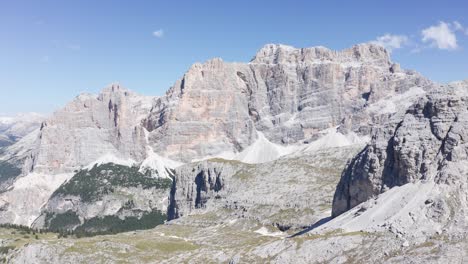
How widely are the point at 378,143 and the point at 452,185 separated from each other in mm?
26556

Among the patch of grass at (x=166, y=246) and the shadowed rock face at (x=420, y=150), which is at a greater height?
the shadowed rock face at (x=420, y=150)

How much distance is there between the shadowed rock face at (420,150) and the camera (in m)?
95.2

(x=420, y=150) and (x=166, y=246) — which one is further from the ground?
(x=420, y=150)

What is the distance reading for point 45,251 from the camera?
6954 inches

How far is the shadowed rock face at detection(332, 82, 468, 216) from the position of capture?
313 ft

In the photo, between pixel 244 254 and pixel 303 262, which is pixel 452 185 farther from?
pixel 244 254

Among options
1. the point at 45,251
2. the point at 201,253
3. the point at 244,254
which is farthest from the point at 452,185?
the point at 45,251

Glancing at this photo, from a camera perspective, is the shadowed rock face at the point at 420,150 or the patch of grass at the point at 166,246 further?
the patch of grass at the point at 166,246

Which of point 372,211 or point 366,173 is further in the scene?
point 366,173

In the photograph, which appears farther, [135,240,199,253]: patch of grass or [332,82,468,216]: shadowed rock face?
[135,240,199,253]: patch of grass

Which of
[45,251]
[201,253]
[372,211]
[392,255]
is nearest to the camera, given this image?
[392,255]

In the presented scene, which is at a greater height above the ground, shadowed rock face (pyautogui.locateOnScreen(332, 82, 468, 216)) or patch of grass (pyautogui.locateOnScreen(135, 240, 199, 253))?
shadowed rock face (pyautogui.locateOnScreen(332, 82, 468, 216))

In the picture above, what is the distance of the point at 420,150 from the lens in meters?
103

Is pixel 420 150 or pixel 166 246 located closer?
pixel 420 150
